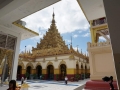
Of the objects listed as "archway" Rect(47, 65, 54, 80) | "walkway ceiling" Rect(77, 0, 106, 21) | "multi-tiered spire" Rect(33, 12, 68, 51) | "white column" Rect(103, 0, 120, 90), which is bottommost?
"archway" Rect(47, 65, 54, 80)

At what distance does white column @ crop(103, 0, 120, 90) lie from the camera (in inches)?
49.1

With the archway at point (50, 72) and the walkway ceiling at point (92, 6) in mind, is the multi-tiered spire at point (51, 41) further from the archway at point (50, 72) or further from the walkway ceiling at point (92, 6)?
the walkway ceiling at point (92, 6)

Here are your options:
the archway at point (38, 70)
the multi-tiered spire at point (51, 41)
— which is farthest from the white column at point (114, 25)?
the multi-tiered spire at point (51, 41)

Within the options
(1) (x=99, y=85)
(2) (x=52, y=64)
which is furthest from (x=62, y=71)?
(1) (x=99, y=85)

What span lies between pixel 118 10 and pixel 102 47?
7524 millimetres

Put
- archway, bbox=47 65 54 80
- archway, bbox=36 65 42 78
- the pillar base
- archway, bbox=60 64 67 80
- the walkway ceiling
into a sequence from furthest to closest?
archway, bbox=36 65 42 78
archway, bbox=47 65 54 80
archway, bbox=60 64 67 80
the pillar base
the walkway ceiling

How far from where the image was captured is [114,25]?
4.42ft

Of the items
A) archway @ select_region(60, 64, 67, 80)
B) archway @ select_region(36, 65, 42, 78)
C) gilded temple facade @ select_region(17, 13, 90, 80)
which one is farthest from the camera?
archway @ select_region(36, 65, 42, 78)

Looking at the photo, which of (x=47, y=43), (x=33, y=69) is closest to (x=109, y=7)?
(x=33, y=69)

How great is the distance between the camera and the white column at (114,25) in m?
1.25

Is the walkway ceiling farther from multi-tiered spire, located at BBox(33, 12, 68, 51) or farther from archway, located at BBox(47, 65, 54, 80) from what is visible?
multi-tiered spire, located at BBox(33, 12, 68, 51)

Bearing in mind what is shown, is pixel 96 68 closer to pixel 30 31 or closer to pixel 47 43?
pixel 30 31

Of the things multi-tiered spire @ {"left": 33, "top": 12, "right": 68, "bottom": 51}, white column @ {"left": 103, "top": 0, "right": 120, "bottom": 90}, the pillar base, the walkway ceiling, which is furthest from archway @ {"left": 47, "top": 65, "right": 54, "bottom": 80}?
white column @ {"left": 103, "top": 0, "right": 120, "bottom": 90}

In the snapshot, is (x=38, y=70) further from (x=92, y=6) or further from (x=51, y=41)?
(x=92, y=6)
